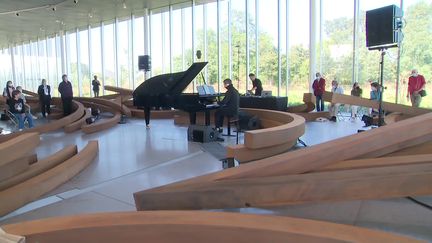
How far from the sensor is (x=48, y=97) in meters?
12.4

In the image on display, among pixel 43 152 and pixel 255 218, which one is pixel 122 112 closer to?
pixel 43 152

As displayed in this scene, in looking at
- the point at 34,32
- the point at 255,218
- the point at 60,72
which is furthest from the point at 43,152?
the point at 34,32

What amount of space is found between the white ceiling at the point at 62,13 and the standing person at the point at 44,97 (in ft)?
13.8

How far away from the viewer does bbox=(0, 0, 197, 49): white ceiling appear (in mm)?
14719

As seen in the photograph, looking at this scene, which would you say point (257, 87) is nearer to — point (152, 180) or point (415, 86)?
point (415, 86)

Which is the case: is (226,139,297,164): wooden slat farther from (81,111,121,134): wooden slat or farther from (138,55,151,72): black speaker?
(138,55,151,72): black speaker

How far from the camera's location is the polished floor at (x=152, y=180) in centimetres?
287

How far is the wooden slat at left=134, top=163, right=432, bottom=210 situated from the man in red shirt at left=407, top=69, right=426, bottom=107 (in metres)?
8.23

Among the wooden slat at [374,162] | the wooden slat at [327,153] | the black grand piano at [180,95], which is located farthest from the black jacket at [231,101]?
the wooden slat at [374,162]

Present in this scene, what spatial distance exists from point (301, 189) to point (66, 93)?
10.6m

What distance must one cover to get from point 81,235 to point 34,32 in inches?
982

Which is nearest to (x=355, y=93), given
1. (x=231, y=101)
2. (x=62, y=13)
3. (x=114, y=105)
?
(x=231, y=101)

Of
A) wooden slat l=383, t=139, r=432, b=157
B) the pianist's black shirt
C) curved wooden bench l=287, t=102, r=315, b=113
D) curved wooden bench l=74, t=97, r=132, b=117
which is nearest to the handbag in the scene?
curved wooden bench l=287, t=102, r=315, b=113

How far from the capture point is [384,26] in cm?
609
